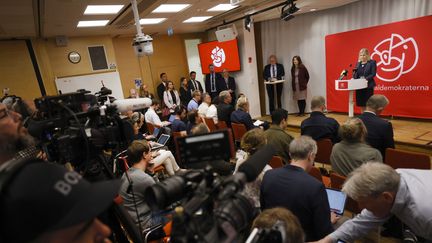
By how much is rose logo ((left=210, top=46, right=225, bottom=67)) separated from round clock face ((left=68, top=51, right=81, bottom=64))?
3.83m

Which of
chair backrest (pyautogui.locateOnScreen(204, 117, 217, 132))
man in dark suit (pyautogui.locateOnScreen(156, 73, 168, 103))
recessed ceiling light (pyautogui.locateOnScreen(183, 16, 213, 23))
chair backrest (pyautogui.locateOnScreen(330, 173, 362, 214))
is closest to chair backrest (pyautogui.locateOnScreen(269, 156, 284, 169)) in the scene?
chair backrest (pyautogui.locateOnScreen(330, 173, 362, 214))

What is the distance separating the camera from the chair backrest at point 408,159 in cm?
222

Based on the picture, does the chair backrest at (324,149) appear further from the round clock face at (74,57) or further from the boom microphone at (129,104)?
the round clock face at (74,57)

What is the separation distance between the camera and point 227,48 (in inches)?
299

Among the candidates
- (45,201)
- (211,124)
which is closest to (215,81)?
(211,124)

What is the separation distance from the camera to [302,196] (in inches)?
60.9

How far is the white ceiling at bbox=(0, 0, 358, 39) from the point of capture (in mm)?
3811

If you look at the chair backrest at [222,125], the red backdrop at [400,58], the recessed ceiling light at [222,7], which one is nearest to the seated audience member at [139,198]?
the chair backrest at [222,125]

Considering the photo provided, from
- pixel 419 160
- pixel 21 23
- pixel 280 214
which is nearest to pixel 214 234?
pixel 280 214

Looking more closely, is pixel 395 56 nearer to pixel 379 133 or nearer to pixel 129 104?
pixel 379 133

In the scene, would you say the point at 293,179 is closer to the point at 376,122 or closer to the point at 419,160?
the point at 419,160

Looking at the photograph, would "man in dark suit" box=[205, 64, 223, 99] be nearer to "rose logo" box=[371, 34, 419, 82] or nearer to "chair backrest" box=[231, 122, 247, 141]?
"chair backrest" box=[231, 122, 247, 141]

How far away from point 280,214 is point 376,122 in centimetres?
215

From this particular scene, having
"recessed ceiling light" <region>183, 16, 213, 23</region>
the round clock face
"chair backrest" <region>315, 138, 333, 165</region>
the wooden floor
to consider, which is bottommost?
Result: the wooden floor
